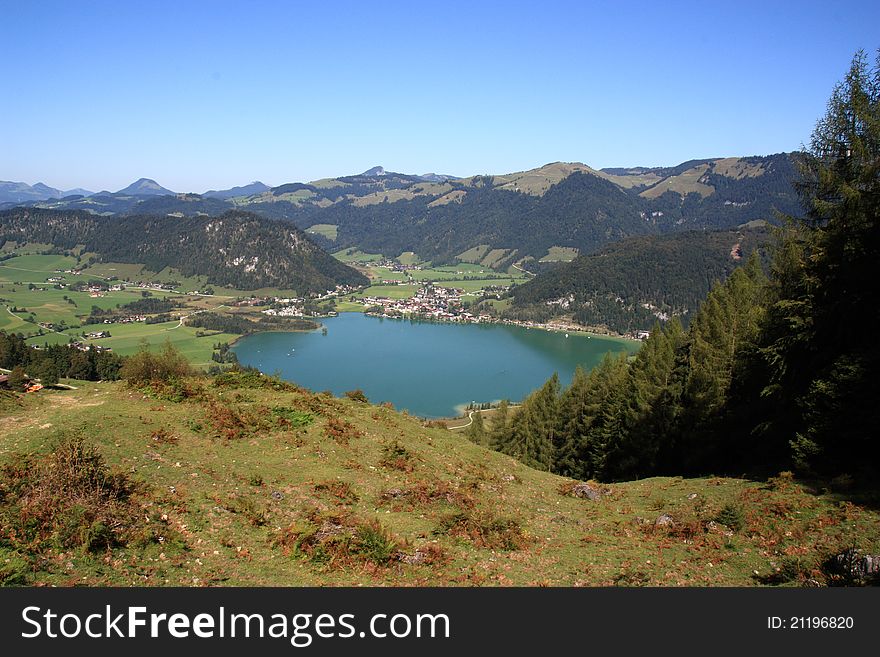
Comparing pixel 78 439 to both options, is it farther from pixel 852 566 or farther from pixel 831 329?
pixel 831 329

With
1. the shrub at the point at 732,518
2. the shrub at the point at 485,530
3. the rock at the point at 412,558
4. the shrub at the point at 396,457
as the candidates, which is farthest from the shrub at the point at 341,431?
the shrub at the point at 732,518

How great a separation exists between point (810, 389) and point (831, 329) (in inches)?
115

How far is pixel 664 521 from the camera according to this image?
14727 mm

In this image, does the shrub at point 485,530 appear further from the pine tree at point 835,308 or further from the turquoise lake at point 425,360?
the turquoise lake at point 425,360

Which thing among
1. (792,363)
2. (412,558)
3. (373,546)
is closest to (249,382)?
(373,546)

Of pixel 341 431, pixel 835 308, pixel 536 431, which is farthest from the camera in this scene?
pixel 536 431

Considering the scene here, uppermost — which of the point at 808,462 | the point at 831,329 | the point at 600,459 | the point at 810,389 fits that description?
the point at 831,329

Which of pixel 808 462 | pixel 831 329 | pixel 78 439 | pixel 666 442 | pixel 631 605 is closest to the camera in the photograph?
pixel 631 605

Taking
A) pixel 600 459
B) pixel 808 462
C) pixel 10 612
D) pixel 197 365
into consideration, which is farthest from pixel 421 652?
pixel 197 365

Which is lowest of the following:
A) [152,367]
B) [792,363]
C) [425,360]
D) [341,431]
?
[425,360]

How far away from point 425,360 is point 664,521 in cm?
13003

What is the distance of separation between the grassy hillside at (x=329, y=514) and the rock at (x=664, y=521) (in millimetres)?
127

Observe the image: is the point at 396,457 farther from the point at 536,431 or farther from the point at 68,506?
the point at 536,431

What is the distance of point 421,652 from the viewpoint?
6684 millimetres
